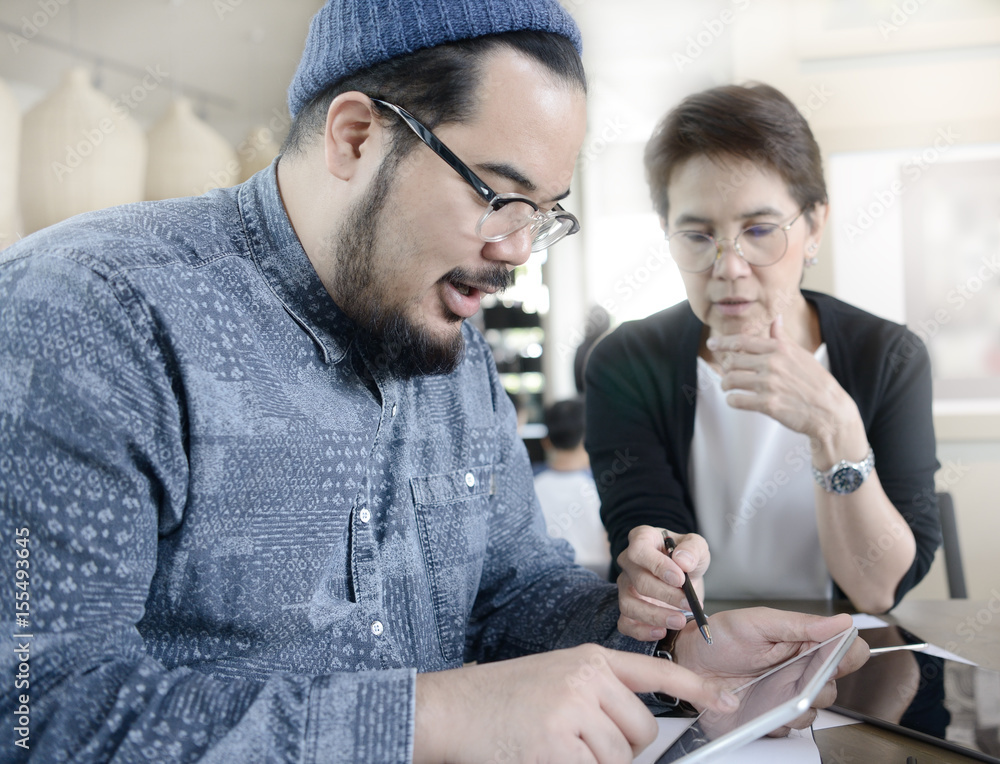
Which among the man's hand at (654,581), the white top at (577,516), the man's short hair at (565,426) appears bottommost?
the white top at (577,516)

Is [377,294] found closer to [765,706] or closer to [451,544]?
[451,544]

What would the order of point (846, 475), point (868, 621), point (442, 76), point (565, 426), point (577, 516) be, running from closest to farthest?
point (442, 76) < point (868, 621) < point (846, 475) < point (577, 516) < point (565, 426)

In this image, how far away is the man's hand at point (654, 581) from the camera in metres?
0.88

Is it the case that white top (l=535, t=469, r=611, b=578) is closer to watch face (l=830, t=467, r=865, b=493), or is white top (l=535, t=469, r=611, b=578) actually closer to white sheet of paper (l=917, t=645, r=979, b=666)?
watch face (l=830, t=467, r=865, b=493)

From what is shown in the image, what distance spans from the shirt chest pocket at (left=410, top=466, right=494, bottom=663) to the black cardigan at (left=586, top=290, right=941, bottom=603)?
0.38m

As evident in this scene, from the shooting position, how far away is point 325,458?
2.69 ft

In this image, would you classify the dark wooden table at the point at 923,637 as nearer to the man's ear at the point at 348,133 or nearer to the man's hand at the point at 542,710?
the man's hand at the point at 542,710

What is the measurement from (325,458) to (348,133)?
0.37 meters

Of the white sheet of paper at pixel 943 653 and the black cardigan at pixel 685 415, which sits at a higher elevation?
the black cardigan at pixel 685 415

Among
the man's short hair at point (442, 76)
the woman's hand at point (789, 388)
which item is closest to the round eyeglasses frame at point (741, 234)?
the woman's hand at point (789, 388)

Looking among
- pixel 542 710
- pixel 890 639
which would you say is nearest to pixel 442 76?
pixel 542 710

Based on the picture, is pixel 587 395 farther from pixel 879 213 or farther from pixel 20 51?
pixel 20 51

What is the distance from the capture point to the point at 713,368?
1.41m

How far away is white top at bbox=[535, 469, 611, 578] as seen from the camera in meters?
2.69
